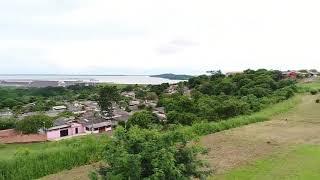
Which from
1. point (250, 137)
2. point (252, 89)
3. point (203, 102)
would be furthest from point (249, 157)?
point (252, 89)

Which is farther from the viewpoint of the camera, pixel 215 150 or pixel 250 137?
pixel 250 137

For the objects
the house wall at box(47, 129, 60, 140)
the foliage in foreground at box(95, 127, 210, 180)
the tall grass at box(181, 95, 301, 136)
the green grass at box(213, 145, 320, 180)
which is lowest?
the house wall at box(47, 129, 60, 140)

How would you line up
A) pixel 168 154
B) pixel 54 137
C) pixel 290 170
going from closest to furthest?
pixel 168 154, pixel 290 170, pixel 54 137

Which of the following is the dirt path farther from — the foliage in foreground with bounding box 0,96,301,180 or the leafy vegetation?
the leafy vegetation

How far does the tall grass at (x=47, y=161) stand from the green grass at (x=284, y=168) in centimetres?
488

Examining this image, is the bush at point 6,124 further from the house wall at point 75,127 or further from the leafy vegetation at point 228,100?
the leafy vegetation at point 228,100

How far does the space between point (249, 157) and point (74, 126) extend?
106 ft

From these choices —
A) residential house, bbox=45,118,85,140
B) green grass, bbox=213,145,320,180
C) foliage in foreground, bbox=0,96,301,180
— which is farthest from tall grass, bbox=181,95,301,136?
residential house, bbox=45,118,85,140

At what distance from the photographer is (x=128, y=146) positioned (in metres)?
8.01

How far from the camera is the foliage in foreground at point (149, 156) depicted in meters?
7.57

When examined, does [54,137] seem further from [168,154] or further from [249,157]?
[168,154]

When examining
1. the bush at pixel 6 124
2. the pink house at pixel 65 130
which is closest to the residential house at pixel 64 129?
the pink house at pixel 65 130

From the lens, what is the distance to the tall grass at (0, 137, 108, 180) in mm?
15430

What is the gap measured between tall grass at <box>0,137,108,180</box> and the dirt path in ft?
16.0
